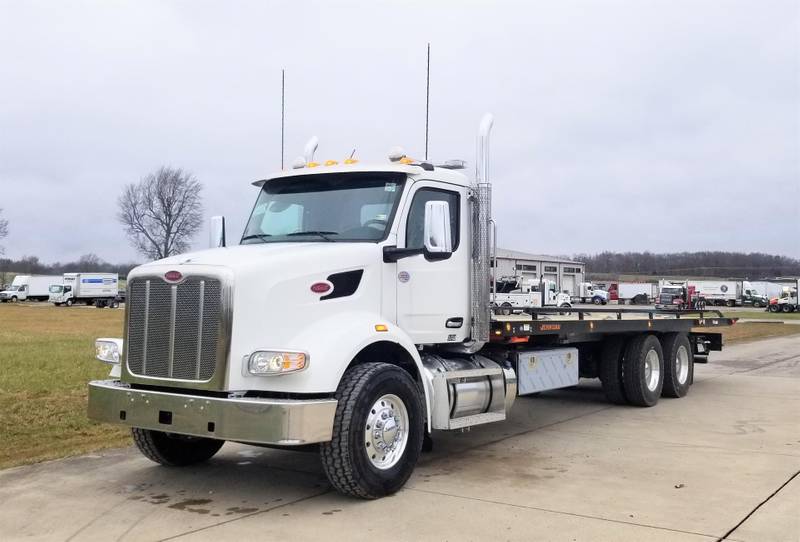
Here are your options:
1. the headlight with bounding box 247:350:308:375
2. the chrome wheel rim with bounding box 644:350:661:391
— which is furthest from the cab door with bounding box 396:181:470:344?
the chrome wheel rim with bounding box 644:350:661:391

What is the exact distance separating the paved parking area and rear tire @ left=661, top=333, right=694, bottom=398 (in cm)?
250

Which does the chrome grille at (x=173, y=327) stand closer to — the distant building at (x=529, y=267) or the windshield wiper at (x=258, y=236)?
the windshield wiper at (x=258, y=236)

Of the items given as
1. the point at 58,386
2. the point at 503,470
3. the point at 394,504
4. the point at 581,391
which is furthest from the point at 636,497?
the point at 58,386

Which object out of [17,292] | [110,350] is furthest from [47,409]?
[17,292]

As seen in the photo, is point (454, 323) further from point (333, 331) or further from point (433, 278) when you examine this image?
point (333, 331)

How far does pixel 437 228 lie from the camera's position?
7.10 metres

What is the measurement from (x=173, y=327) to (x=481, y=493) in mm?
2917

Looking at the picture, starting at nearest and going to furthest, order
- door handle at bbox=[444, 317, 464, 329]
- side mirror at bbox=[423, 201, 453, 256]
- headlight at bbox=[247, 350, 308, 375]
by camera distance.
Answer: headlight at bbox=[247, 350, 308, 375] → side mirror at bbox=[423, 201, 453, 256] → door handle at bbox=[444, 317, 464, 329]

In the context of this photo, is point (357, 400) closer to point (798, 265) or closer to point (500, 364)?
point (500, 364)

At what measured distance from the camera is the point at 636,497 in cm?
632

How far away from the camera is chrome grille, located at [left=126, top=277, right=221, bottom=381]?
5.93 m

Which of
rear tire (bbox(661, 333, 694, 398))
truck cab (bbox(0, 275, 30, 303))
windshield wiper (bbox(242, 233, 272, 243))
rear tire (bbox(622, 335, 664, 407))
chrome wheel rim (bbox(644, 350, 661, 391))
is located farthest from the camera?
truck cab (bbox(0, 275, 30, 303))

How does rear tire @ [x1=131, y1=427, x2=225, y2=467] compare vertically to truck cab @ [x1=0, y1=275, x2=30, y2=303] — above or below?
below

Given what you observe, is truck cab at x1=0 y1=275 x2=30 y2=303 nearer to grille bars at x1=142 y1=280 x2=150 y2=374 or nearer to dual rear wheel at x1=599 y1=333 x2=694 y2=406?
dual rear wheel at x1=599 y1=333 x2=694 y2=406
